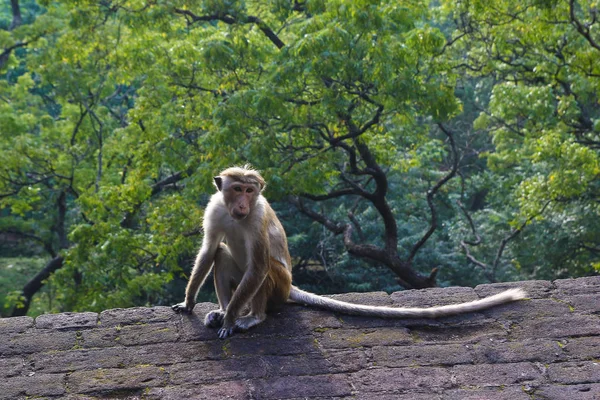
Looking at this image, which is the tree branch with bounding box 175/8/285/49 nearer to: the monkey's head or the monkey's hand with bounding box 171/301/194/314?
the monkey's head

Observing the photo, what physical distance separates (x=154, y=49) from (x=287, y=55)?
10.6ft

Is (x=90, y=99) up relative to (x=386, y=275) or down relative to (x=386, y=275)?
up

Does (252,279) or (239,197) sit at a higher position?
(239,197)

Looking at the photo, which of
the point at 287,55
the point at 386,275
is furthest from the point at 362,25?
the point at 386,275

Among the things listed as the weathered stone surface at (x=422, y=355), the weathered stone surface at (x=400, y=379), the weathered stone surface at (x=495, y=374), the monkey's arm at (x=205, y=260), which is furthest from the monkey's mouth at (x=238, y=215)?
the weathered stone surface at (x=495, y=374)

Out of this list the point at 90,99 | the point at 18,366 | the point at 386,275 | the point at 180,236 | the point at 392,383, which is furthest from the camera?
the point at 90,99

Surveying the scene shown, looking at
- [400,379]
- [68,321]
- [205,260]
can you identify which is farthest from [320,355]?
[68,321]

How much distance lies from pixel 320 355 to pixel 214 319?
86 centimetres

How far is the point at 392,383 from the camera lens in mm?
3660

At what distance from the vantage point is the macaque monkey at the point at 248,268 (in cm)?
461

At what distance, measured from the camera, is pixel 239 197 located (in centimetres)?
471

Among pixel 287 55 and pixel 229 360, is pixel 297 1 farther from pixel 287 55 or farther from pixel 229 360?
pixel 229 360

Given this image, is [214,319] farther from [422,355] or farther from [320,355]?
[422,355]

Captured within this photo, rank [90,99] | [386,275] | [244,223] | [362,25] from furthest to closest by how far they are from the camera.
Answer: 1. [90,99]
2. [386,275]
3. [362,25]
4. [244,223]
